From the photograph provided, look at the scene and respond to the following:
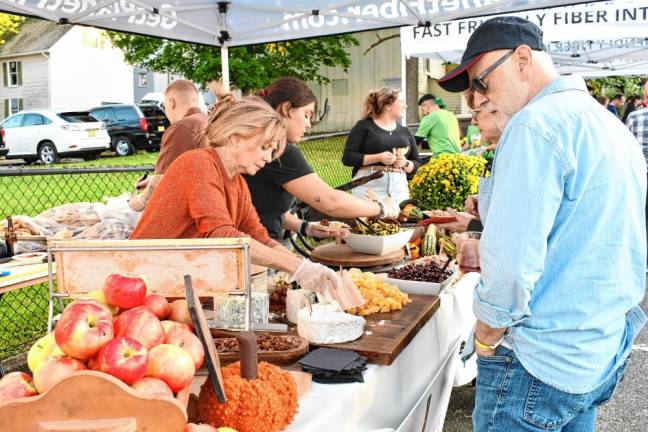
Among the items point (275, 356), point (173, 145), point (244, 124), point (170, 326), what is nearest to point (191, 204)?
point (244, 124)

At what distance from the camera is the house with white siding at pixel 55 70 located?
1446 inches

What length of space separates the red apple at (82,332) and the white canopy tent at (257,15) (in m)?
4.44

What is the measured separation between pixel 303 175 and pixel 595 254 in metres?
1.98

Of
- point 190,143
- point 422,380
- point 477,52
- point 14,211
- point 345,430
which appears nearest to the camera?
point 477,52

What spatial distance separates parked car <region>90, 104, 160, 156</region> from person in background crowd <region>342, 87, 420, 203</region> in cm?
1933

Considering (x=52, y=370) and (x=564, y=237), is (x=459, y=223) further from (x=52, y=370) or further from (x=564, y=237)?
(x=52, y=370)

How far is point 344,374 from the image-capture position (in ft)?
6.85

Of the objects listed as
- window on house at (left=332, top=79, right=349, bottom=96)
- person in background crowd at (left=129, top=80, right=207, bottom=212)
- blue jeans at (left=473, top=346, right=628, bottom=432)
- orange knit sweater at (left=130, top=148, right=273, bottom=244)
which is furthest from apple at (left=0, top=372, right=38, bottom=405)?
window on house at (left=332, top=79, right=349, bottom=96)

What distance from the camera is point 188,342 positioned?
162 cm

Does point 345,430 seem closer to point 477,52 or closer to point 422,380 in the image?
point 422,380

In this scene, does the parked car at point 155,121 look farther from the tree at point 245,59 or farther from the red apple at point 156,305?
the red apple at point 156,305

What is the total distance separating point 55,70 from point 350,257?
37242 mm

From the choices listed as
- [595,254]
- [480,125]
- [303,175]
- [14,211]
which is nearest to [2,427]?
[595,254]

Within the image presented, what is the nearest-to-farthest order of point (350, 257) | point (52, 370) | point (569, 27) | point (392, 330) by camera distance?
1. point (52, 370)
2. point (392, 330)
3. point (350, 257)
4. point (569, 27)
